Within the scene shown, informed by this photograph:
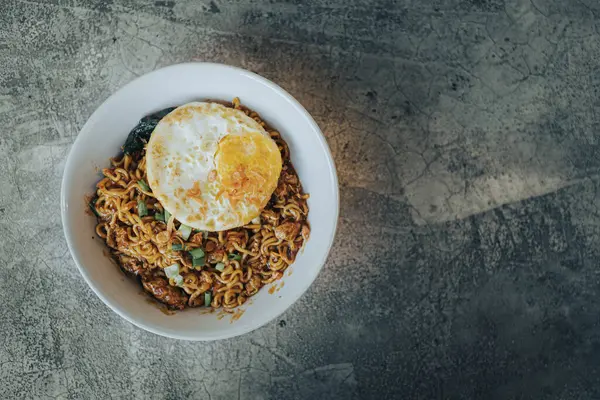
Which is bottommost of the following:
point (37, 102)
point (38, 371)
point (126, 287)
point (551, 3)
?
point (38, 371)

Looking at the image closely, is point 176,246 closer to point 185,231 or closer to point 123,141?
point 185,231

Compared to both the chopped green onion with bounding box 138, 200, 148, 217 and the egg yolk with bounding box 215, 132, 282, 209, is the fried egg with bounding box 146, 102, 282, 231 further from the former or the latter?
the chopped green onion with bounding box 138, 200, 148, 217

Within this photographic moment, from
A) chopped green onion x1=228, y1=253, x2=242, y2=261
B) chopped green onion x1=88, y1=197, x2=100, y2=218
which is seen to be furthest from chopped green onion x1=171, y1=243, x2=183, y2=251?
chopped green onion x1=88, y1=197, x2=100, y2=218

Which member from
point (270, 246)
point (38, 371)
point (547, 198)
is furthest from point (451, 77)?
point (38, 371)

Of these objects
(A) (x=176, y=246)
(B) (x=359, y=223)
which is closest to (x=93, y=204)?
(A) (x=176, y=246)

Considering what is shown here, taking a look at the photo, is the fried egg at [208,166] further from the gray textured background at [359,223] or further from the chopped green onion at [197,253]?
the gray textured background at [359,223]

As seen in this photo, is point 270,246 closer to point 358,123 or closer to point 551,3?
point 358,123

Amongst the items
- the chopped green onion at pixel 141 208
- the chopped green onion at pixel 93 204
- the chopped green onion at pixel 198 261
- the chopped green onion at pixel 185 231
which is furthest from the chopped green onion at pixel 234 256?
the chopped green onion at pixel 93 204
